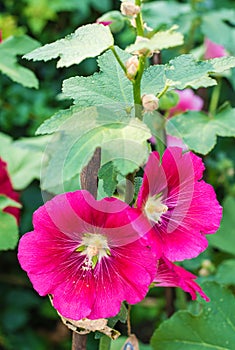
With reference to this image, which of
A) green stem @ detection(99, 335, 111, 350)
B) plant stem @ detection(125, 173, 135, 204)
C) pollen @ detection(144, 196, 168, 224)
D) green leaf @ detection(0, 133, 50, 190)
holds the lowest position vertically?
green leaf @ detection(0, 133, 50, 190)

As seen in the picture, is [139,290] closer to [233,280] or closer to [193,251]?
[193,251]

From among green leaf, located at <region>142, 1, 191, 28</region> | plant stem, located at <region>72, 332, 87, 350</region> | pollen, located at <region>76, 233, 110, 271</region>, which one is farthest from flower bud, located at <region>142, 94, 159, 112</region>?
green leaf, located at <region>142, 1, 191, 28</region>

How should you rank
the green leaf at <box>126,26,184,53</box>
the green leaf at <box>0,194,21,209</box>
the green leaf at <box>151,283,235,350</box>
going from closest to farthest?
the green leaf at <box>126,26,184,53</box>
the green leaf at <box>151,283,235,350</box>
the green leaf at <box>0,194,21,209</box>

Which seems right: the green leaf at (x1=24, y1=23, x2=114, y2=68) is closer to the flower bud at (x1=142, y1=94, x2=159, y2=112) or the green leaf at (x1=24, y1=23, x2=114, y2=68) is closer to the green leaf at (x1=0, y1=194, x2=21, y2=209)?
the flower bud at (x1=142, y1=94, x2=159, y2=112)

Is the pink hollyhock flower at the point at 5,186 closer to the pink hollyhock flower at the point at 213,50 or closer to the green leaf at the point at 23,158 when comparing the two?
the green leaf at the point at 23,158

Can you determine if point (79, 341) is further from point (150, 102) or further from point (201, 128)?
point (201, 128)

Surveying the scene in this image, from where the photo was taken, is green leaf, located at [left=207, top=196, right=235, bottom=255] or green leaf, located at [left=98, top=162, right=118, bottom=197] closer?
green leaf, located at [left=98, top=162, right=118, bottom=197]

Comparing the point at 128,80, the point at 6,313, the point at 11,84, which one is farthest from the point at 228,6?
the point at 128,80
